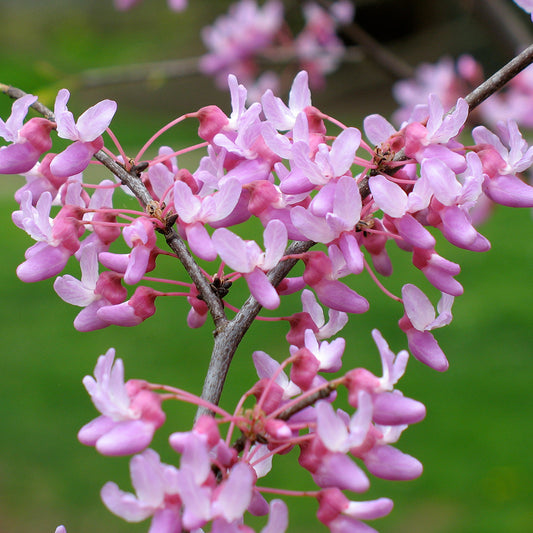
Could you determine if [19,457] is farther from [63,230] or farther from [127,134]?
[127,134]

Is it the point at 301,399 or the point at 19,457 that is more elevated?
the point at 301,399

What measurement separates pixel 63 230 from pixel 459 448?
2521 mm

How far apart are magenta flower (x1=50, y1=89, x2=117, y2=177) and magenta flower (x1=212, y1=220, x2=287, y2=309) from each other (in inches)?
9.5

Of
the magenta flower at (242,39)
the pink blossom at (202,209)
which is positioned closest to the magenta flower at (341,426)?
the pink blossom at (202,209)

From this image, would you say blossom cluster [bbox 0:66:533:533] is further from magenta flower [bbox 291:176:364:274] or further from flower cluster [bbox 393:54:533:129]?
flower cluster [bbox 393:54:533:129]

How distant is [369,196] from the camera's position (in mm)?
1019

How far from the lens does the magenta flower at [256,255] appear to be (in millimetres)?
870

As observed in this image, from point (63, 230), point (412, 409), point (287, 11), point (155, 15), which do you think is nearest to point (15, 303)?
point (63, 230)

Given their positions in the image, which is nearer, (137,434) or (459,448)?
(137,434)

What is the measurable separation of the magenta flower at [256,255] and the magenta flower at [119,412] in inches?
7.1

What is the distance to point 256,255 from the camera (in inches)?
35.6

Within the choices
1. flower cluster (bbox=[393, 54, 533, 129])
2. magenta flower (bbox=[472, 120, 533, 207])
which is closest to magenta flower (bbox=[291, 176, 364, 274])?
magenta flower (bbox=[472, 120, 533, 207])

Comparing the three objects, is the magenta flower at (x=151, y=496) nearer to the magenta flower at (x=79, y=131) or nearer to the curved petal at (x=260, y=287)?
the curved petal at (x=260, y=287)

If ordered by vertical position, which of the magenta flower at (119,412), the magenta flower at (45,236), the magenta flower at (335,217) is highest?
the magenta flower at (335,217)
